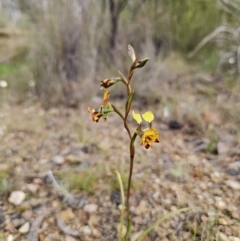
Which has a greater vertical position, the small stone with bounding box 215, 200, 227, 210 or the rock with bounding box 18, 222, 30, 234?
the small stone with bounding box 215, 200, 227, 210

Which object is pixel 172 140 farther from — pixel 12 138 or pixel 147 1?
pixel 147 1

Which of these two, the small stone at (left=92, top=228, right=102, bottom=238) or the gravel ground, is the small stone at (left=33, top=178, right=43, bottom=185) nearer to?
the gravel ground

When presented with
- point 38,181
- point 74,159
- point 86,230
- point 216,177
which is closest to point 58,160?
point 74,159

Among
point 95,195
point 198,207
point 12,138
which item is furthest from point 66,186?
point 12,138

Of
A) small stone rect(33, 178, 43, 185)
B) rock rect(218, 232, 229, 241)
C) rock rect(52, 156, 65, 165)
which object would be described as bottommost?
rock rect(218, 232, 229, 241)

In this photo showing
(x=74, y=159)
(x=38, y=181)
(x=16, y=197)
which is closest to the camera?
(x=16, y=197)

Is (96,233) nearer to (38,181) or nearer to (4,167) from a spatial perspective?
(38,181)

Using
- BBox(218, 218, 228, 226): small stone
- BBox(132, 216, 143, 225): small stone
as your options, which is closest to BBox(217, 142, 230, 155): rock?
BBox(218, 218, 228, 226): small stone
